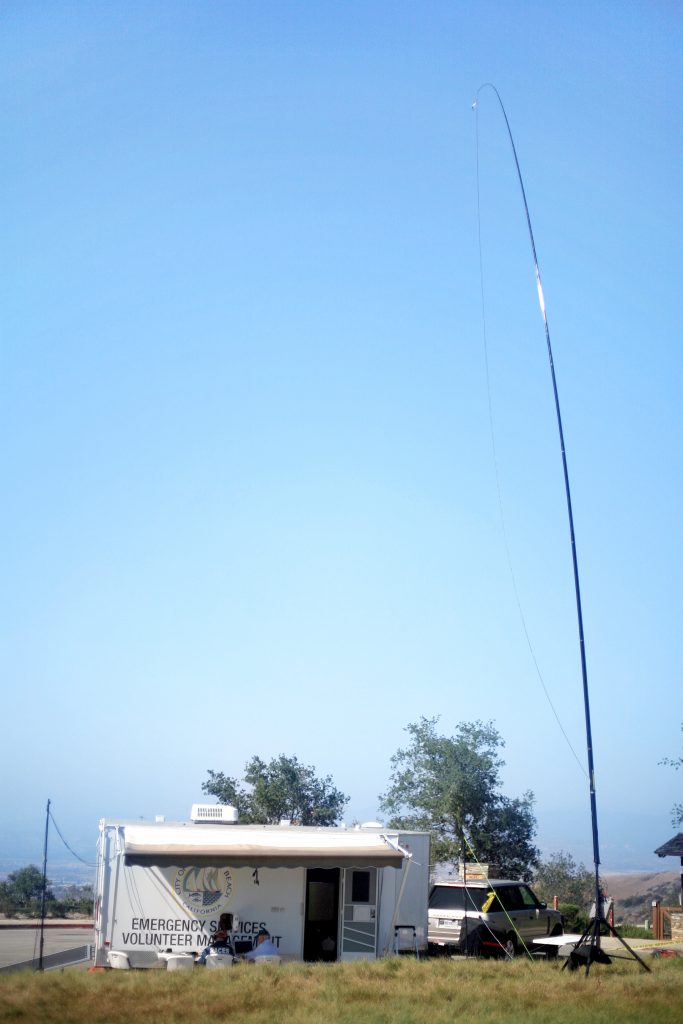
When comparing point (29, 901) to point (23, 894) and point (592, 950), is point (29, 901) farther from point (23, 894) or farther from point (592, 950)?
point (592, 950)

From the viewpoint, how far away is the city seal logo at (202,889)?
17078mm

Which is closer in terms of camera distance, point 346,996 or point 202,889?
point 346,996

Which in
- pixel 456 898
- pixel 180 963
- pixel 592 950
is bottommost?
pixel 180 963

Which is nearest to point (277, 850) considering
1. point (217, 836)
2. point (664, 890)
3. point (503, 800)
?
point (217, 836)

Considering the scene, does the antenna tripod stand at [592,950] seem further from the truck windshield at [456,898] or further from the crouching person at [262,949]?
the crouching person at [262,949]

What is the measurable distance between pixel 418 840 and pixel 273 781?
17748mm

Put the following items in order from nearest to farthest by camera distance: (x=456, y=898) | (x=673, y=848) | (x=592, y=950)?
(x=592, y=950) → (x=456, y=898) → (x=673, y=848)

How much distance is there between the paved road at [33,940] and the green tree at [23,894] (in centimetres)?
591

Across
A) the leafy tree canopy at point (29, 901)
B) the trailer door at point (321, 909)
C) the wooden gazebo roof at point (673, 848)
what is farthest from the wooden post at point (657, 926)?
the leafy tree canopy at point (29, 901)

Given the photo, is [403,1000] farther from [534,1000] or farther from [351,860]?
[351,860]

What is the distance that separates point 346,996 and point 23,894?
33359 mm

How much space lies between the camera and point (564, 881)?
49625mm

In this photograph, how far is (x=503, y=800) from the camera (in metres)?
33.5

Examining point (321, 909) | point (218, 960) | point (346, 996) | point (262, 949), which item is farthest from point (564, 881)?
point (346, 996)
